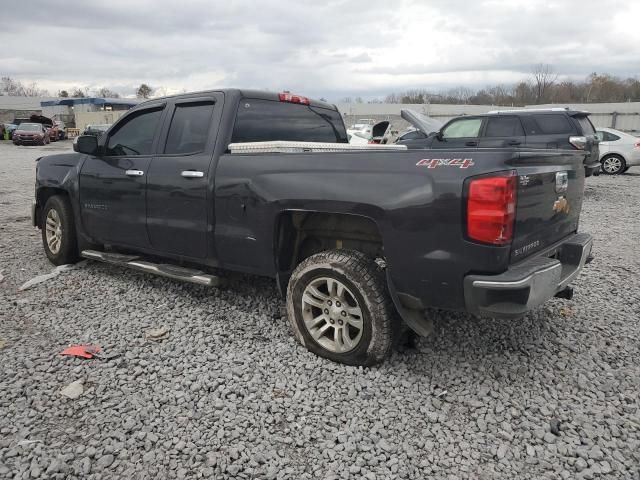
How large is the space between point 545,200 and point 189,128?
286cm

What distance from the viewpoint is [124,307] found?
4488 millimetres

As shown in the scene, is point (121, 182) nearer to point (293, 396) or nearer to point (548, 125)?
point (293, 396)

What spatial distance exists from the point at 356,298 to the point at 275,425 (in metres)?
0.94

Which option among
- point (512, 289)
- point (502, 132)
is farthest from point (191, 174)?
point (502, 132)

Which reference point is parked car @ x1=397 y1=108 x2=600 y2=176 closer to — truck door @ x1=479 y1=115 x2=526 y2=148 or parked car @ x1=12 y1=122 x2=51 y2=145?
truck door @ x1=479 y1=115 x2=526 y2=148

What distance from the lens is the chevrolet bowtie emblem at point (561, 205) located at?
3377mm

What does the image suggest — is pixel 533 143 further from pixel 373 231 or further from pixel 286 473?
pixel 286 473

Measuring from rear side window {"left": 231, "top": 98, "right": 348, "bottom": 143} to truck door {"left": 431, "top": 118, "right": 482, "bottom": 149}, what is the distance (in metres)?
6.33

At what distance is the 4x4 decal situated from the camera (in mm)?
2811

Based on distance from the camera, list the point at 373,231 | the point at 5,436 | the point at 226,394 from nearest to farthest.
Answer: the point at 5,436
the point at 226,394
the point at 373,231

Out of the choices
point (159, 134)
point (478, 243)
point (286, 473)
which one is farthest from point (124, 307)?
point (478, 243)

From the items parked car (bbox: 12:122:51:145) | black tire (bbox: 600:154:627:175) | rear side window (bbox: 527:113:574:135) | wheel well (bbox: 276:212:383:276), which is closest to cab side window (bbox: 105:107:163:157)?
wheel well (bbox: 276:212:383:276)

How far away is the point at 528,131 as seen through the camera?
10.4 meters

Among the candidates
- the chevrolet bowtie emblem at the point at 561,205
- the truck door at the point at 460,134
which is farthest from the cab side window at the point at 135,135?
the truck door at the point at 460,134
